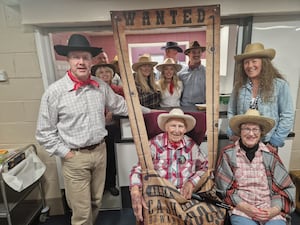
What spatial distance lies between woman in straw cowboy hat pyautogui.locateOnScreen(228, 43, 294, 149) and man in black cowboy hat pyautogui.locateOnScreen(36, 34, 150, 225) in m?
1.01

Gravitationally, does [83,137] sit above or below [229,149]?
above

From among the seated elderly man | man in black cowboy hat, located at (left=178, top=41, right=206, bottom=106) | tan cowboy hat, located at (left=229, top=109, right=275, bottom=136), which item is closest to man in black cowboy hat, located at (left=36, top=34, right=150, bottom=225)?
the seated elderly man

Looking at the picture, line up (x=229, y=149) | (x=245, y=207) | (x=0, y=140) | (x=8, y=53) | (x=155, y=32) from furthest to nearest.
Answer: (x=0, y=140), (x=8, y=53), (x=155, y=32), (x=229, y=149), (x=245, y=207)

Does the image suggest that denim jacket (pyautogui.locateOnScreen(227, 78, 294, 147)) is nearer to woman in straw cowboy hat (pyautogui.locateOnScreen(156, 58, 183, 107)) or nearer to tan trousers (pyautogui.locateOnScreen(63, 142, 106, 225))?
woman in straw cowboy hat (pyautogui.locateOnScreen(156, 58, 183, 107))

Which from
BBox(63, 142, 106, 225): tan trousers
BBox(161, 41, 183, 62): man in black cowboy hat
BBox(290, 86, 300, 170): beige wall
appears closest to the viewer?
BBox(63, 142, 106, 225): tan trousers

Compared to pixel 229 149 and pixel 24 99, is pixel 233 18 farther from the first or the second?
pixel 24 99

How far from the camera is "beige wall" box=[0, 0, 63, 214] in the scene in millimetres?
1864

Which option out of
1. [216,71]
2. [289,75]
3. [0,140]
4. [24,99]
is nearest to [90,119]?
[24,99]

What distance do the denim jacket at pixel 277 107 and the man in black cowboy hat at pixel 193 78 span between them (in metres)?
0.31

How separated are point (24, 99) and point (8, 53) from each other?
1.33ft

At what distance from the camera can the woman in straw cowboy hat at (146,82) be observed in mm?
1781

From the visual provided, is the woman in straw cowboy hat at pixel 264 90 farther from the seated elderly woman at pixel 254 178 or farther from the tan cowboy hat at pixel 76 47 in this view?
the tan cowboy hat at pixel 76 47

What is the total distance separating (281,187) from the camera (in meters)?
1.51

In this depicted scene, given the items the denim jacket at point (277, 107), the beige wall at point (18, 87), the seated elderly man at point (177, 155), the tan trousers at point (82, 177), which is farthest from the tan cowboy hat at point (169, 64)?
the beige wall at point (18, 87)
